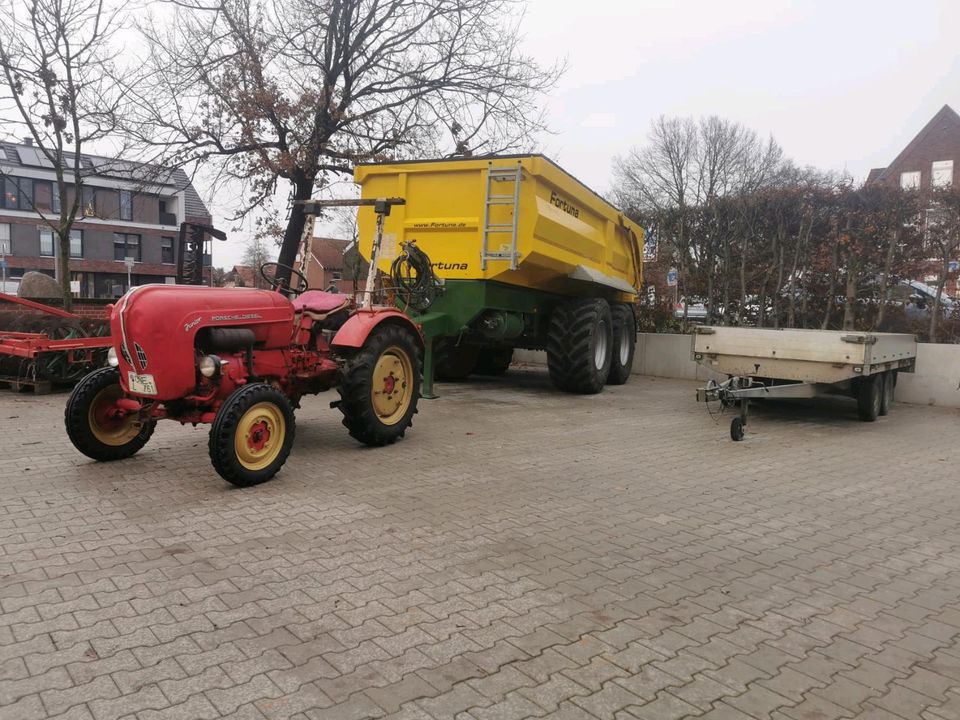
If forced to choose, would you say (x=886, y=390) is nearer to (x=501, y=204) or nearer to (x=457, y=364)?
(x=501, y=204)

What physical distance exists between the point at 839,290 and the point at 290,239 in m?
10.3

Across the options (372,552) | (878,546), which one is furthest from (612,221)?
(372,552)

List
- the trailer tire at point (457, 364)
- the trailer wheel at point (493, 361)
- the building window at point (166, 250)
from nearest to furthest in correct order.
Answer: the trailer tire at point (457, 364) → the trailer wheel at point (493, 361) → the building window at point (166, 250)

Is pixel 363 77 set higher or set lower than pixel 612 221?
higher

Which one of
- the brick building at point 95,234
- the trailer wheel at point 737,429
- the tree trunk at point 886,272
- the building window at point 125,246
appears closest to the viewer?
the trailer wheel at point 737,429

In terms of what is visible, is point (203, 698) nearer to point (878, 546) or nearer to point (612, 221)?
point (878, 546)

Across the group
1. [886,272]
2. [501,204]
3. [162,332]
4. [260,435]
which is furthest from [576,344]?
[162,332]

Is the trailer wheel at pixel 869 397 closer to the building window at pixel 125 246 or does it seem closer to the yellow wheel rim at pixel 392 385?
the yellow wheel rim at pixel 392 385

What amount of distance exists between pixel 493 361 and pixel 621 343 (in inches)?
89.4

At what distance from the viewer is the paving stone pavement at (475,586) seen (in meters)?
2.56

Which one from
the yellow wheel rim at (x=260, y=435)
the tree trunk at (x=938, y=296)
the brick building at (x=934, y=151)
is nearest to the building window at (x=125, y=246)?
the brick building at (x=934, y=151)

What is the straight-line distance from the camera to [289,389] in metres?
6.18

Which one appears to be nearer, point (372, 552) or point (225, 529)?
point (372, 552)

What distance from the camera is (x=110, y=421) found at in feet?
18.7
